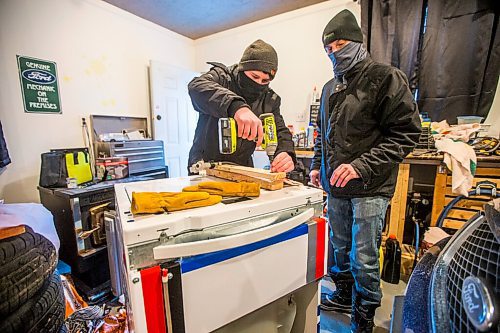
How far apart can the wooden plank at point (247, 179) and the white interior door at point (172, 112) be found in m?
2.41

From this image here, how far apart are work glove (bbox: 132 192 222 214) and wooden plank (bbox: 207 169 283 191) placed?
0.25 meters

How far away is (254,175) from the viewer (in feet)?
3.11

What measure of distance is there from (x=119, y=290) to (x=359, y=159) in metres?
1.17

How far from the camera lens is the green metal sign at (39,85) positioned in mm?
2189

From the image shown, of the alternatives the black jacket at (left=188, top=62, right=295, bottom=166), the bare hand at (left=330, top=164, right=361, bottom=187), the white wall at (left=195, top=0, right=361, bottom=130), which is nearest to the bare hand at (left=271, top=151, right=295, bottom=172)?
the black jacket at (left=188, top=62, right=295, bottom=166)

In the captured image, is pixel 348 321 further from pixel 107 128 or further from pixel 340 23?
pixel 107 128

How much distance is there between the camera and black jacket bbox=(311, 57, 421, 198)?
3.86 feet

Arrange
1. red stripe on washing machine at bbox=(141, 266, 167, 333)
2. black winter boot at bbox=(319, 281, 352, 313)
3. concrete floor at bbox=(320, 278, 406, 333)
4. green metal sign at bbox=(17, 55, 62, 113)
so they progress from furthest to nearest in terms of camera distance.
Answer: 1. green metal sign at bbox=(17, 55, 62, 113)
2. black winter boot at bbox=(319, 281, 352, 313)
3. concrete floor at bbox=(320, 278, 406, 333)
4. red stripe on washing machine at bbox=(141, 266, 167, 333)

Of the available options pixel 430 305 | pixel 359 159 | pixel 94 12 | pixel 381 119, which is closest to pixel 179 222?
pixel 430 305

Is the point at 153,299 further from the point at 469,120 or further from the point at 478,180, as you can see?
the point at 469,120

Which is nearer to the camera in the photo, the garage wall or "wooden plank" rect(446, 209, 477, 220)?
"wooden plank" rect(446, 209, 477, 220)

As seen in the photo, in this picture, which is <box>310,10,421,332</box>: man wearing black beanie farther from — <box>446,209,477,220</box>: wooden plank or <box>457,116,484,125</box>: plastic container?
<box>457,116,484,125</box>: plastic container

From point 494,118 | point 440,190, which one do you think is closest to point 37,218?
point 440,190

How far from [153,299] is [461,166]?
6.70 feet
